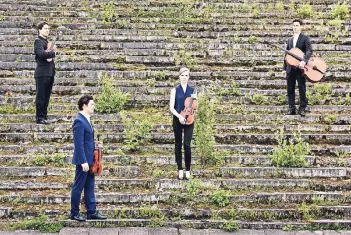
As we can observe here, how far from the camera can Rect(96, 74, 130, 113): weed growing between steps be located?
10.4m

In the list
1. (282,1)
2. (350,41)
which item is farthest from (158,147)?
(282,1)

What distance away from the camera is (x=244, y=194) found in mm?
8258

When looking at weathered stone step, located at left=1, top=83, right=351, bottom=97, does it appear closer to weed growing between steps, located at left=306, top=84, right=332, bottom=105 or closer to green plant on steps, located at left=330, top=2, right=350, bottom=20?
weed growing between steps, located at left=306, top=84, right=332, bottom=105

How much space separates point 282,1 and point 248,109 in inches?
192

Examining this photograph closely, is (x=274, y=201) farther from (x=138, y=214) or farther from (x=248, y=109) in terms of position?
(x=248, y=109)

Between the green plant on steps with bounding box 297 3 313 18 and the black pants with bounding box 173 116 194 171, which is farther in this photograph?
the green plant on steps with bounding box 297 3 313 18

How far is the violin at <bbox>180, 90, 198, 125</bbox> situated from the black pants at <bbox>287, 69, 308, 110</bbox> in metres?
2.51

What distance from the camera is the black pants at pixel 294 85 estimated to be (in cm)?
1009

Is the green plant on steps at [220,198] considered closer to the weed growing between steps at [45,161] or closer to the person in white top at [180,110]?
the person in white top at [180,110]

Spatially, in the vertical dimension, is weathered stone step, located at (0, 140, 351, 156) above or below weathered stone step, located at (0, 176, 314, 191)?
above

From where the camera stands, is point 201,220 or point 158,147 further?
point 158,147

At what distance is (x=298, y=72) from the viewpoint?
33.1 feet

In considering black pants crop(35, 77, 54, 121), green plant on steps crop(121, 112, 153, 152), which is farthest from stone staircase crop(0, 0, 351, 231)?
black pants crop(35, 77, 54, 121)

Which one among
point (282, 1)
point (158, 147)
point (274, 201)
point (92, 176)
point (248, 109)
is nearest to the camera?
point (92, 176)
